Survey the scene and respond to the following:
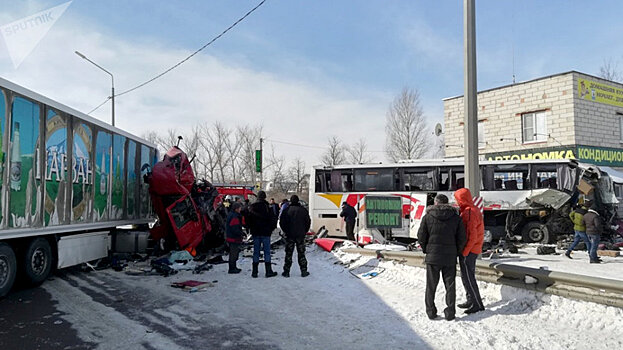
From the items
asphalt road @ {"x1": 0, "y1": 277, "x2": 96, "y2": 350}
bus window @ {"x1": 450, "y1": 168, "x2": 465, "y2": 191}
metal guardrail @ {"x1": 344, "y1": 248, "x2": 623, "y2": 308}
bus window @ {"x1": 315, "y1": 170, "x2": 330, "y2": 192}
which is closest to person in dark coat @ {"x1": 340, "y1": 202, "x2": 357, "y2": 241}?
bus window @ {"x1": 315, "y1": 170, "x2": 330, "y2": 192}

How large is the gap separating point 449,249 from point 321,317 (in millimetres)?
1950

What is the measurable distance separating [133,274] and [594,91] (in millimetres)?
21955

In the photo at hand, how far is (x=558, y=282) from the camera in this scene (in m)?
5.66

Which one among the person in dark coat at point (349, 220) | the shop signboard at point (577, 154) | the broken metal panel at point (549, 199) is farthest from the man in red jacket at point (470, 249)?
the shop signboard at point (577, 154)

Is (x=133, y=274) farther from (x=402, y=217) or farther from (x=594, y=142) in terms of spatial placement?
(x=594, y=142)

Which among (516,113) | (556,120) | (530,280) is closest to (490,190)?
(556,120)

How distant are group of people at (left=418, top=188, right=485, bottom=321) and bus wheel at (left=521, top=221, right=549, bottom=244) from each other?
10.6m

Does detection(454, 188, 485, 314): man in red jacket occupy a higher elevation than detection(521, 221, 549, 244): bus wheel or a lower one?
higher

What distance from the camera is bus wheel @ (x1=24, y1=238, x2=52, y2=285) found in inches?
296

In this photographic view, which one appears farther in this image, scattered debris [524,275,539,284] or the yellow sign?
the yellow sign

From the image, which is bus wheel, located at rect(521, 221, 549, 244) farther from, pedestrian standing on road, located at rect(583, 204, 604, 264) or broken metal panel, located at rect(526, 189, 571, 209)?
pedestrian standing on road, located at rect(583, 204, 604, 264)

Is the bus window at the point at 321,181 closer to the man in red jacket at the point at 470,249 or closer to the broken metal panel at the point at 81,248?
the broken metal panel at the point at 81,248

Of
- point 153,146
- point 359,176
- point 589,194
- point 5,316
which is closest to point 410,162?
point 359,176

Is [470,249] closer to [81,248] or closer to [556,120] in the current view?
[81,248]
